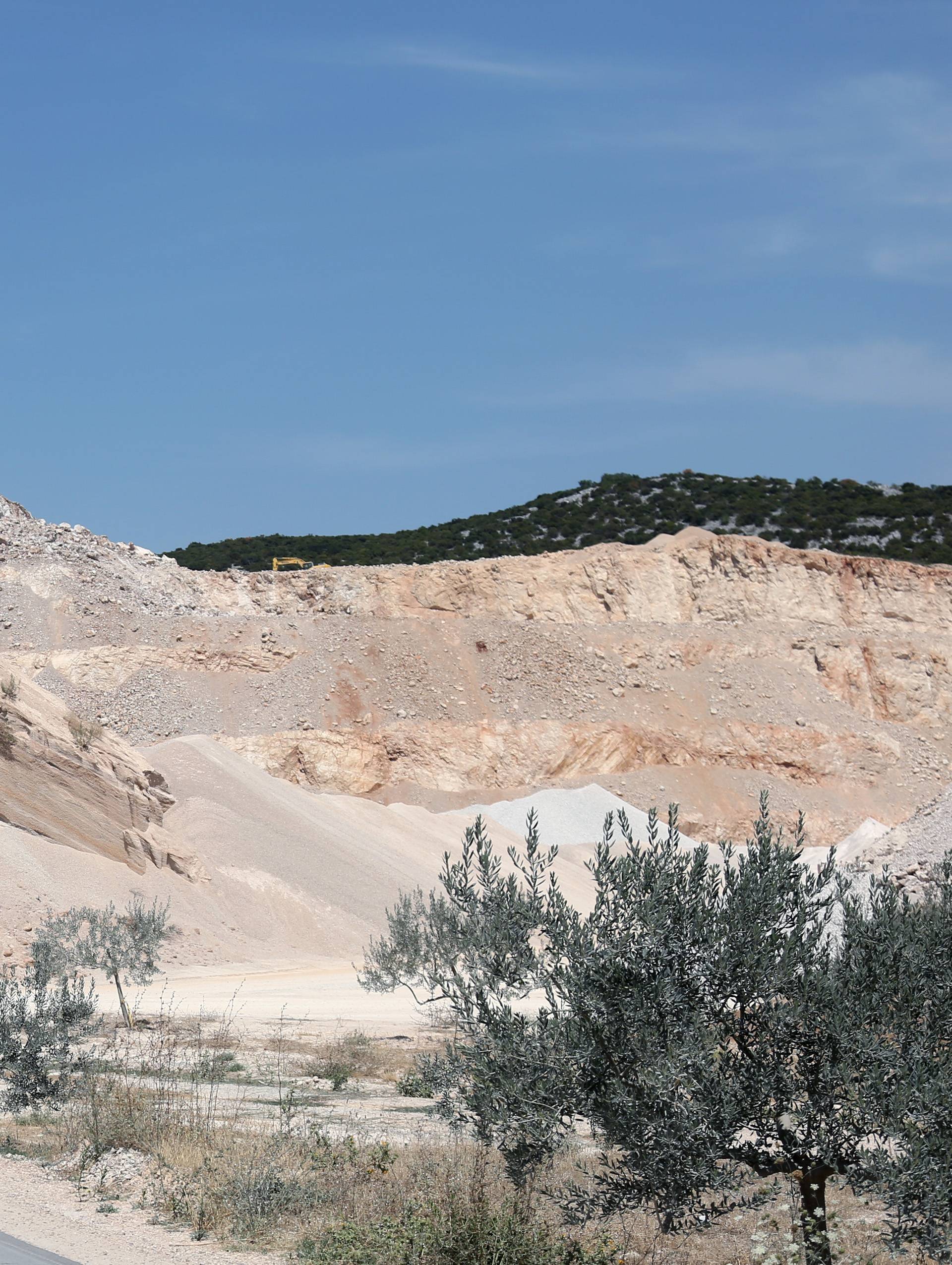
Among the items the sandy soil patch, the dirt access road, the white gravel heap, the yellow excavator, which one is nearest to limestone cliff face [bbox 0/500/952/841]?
the white gravel heap

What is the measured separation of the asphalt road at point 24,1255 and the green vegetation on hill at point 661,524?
261ft

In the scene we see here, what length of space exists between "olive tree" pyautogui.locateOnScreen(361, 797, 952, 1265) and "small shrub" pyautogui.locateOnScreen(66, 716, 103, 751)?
21227mm

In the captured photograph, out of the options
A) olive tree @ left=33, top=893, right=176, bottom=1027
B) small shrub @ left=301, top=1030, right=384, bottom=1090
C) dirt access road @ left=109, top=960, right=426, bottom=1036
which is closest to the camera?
small shrub @ left=301, top=1030, right=384, bottom=1090

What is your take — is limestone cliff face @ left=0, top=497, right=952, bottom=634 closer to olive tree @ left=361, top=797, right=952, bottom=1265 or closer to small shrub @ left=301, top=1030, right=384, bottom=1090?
small shrub @ left=301, top=1030, right=384, bottom=1090

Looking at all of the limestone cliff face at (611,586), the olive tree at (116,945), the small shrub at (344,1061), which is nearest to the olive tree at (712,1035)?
the small shrub at (344,1061)

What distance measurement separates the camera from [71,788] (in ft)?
80.0

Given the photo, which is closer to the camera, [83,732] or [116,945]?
[116,945]

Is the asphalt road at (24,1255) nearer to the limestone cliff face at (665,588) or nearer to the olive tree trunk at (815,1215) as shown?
the olive tree trunk at (815,1215)

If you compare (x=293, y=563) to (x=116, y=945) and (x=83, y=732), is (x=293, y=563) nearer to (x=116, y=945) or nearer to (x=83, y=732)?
(x=83, y=732)

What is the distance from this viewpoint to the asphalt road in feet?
18.7

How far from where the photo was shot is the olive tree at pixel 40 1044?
30.8 ft

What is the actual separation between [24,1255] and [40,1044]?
3703 mm

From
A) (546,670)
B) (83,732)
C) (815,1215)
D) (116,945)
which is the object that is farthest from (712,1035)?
(546,670)

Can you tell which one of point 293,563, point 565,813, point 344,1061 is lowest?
point 565,813
